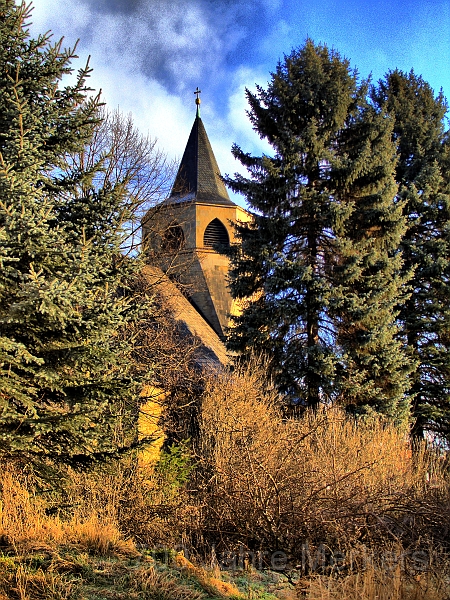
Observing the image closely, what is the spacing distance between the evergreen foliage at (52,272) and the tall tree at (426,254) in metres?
9.97

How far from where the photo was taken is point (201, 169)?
1038 inches

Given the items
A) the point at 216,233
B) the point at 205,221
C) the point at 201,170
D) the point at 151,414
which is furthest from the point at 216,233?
the point at 151,414

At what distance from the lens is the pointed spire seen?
25531 mm

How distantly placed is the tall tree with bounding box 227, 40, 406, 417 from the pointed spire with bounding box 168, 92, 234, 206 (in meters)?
9.05

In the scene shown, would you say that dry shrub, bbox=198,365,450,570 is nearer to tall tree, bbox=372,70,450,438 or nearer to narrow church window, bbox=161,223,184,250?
tall tree, bbox=372,70,450,438

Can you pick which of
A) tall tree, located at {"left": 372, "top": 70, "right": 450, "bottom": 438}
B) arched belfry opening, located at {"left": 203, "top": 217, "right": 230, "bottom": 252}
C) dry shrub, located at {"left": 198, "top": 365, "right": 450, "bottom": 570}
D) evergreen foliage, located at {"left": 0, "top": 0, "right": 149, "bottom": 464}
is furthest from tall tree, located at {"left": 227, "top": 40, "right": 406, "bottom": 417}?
arched belfry opening, located at {"left": 203, "top": 217, "right": 230, "bottom": 252}

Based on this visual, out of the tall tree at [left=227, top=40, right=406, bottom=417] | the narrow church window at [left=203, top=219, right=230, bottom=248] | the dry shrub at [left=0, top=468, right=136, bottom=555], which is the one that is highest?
the narrow church window at [left=203, top=219, right=230, bottom=248]

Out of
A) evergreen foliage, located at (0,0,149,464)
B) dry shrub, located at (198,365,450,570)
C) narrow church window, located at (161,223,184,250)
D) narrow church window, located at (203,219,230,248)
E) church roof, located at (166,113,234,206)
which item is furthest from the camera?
church roof, located at (166,113,234,206)

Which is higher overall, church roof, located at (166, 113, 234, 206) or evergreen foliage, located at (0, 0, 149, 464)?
church roof, located at (166, 113, 234, 206)

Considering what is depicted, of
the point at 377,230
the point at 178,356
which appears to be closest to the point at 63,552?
the point at 178,356

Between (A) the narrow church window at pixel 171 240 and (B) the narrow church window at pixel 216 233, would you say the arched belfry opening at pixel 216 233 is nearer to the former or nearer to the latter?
(B) the narrow church window at pixel 216 233

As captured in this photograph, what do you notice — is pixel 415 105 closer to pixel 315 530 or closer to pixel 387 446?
pixel 387 446

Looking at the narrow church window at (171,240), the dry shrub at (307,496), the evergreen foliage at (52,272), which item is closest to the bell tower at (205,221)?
the narrow church window at (171,240)

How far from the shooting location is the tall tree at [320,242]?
565 inches
